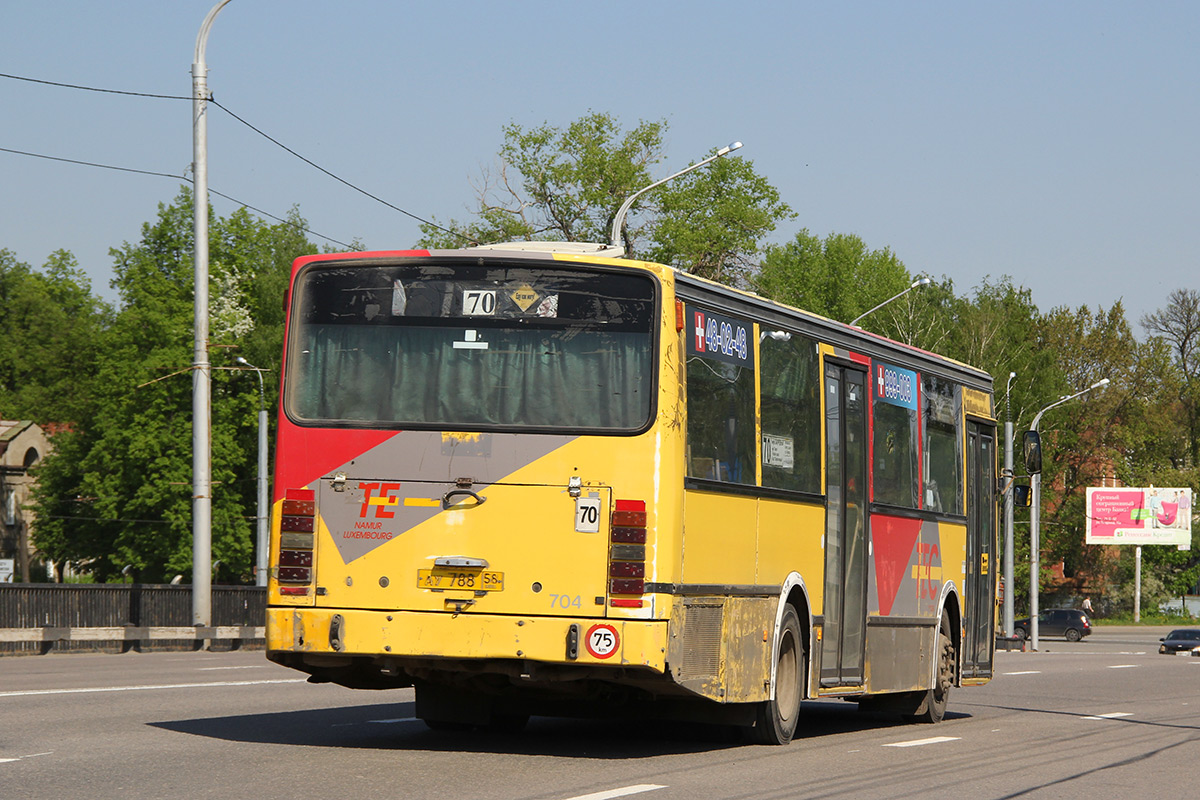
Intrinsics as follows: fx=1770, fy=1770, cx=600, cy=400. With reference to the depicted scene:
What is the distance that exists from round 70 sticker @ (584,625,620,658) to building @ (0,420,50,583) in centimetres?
8481

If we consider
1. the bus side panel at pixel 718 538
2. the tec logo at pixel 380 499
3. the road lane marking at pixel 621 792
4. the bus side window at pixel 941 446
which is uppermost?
the bus side window at pixel 941 446

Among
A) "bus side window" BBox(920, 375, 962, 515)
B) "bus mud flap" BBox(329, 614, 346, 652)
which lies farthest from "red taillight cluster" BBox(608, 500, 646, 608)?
"bus side window" BBox(920, 375, 962, 515)

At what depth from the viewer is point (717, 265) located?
69125 millimetres

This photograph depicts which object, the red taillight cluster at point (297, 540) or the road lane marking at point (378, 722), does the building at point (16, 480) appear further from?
the red taillight cluster at point (297, 540)

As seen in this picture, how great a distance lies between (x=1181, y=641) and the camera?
180 feet

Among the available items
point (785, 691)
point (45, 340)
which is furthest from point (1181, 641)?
point (45, 340)

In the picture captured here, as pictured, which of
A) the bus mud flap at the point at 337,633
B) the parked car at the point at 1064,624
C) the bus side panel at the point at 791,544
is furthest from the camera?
the parked car at the point at 1064,624

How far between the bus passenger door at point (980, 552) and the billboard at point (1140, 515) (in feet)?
222

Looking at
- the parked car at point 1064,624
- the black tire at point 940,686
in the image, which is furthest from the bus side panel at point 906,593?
the parked car at point 1064,624

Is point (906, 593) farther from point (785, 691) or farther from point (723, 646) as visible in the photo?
point (723, 646)

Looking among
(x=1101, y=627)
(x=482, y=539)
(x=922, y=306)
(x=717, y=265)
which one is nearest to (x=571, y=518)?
(x=482, y=539)

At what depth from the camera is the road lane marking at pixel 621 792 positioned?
896 cm

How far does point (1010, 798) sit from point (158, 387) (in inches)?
2382

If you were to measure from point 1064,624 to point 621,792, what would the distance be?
6541 cm
